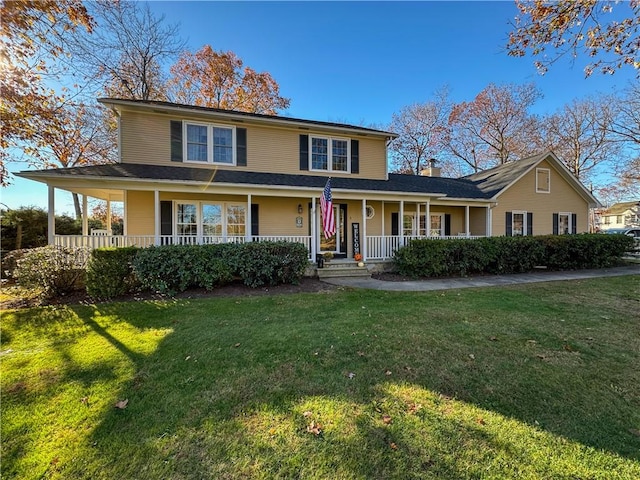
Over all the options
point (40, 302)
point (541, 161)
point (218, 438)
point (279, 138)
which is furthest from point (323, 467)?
point (541, 161)

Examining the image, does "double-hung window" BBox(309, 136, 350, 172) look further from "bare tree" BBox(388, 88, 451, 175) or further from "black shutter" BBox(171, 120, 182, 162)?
"bare tree" BBox(388, 88, 451, 175)

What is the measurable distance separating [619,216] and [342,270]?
188 ft

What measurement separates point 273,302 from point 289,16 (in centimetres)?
1158

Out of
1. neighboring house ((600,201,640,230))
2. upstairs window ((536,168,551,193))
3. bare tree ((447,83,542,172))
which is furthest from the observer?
neighboring house ((600,201,640,230))

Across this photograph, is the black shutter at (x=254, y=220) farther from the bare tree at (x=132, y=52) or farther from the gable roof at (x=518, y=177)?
the bare tree at (x=132, y=52)

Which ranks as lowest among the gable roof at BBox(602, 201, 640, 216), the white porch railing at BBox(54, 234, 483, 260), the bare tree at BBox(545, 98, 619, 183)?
the white porch railing at BBox(54, 234, 483, 260)

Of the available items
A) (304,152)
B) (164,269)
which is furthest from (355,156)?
(164,269)

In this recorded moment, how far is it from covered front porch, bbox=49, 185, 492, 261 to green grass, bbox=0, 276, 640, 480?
4533 mm

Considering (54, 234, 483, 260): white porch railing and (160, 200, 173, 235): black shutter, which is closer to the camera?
(54, 234, 483, 260): white porch railing

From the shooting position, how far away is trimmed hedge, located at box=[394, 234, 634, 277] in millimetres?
10133

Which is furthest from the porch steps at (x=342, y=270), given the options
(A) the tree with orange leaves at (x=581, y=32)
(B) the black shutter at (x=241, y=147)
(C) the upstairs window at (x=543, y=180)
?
(C) the upstairs window at (x=543, y=180)

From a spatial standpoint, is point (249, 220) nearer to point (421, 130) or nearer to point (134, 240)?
point (134, 240)

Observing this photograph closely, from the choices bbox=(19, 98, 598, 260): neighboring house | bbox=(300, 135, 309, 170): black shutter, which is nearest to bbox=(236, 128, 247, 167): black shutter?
bbox=(19, 98, 598, 260): neighboring house

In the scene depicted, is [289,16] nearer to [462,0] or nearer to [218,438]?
[462,0]
